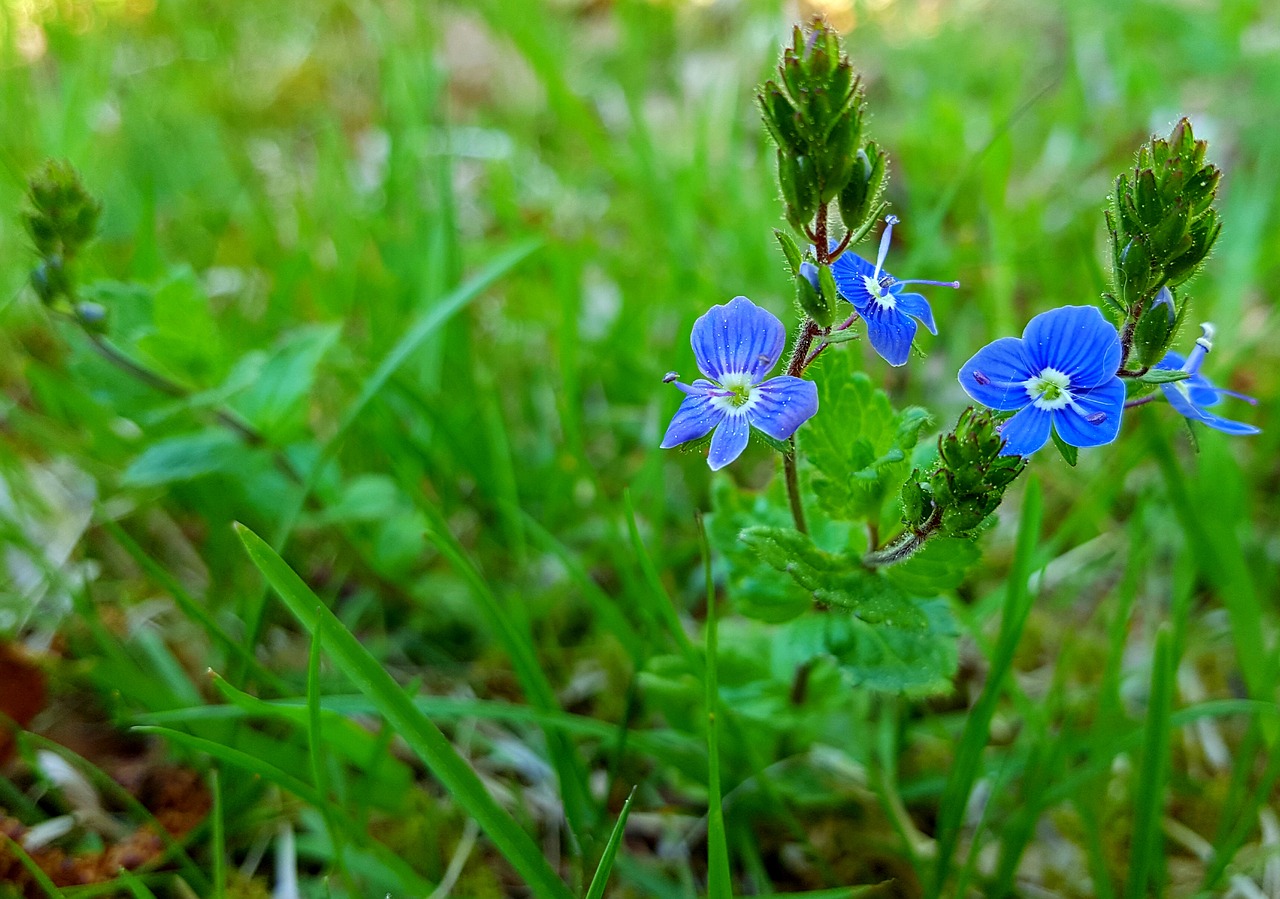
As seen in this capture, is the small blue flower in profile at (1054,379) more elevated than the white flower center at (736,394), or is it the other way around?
the small blue flower in profile at (1054,379)

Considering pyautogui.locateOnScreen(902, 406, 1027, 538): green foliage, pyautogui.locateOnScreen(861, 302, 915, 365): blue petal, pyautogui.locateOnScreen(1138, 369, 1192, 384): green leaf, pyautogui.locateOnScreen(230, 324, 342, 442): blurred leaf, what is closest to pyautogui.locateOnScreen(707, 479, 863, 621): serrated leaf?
pyautogui.locateOnScreen(902, 406, 1027, 538): green foliage

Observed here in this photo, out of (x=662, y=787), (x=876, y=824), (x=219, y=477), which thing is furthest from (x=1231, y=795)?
(x=219, y=477)

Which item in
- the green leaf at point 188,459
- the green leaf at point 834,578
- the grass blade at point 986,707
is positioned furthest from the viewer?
the green leaf at point 188,459

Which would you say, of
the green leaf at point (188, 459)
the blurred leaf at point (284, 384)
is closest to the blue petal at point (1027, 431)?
the blurred leaf at point (284, 384)

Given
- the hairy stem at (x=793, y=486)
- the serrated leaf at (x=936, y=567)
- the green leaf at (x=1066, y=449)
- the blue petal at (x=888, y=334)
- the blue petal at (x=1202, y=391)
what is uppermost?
the blue petal at (x=1202, y=391)

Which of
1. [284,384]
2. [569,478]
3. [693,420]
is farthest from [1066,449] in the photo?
[284,384]

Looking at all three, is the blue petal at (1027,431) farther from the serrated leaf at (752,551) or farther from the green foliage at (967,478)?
the serrated leaf at (752,551)
